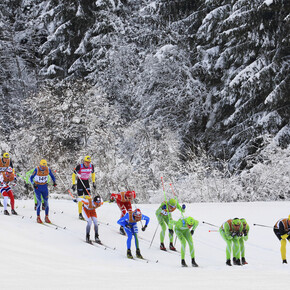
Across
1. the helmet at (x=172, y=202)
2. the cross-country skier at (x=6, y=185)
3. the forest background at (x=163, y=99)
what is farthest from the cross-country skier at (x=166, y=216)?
the forest background at (x=163, y=99)

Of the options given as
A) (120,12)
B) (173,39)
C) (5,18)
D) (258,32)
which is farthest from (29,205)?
(5,18)

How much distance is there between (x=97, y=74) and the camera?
33156mm

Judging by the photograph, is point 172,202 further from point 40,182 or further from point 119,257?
point 40,182

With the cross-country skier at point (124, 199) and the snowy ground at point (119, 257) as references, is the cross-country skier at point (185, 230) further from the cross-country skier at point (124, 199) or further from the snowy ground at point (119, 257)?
the cross-country skier at point (124, 199)

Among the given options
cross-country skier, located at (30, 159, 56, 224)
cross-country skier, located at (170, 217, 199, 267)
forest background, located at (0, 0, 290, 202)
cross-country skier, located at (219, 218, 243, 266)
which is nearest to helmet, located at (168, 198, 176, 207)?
cross-country skier, located at (170, 217, 199, 267)

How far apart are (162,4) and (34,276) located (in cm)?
2515

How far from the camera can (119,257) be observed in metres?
10.8

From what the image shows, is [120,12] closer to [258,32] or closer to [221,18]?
[221,18]

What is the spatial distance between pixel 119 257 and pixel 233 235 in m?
2.59

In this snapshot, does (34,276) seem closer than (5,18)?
Yes

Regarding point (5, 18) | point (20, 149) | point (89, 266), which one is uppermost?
point (5, 18)

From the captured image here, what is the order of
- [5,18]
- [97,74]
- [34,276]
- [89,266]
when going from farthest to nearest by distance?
[5,18]
[97,74]
[89,266]
[34,276]

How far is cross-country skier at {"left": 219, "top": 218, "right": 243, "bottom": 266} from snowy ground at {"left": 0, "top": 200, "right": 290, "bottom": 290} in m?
0.29

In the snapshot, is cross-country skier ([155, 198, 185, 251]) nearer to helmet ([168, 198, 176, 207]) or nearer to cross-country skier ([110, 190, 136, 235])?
helmet ([168, 198, 176, 207])
